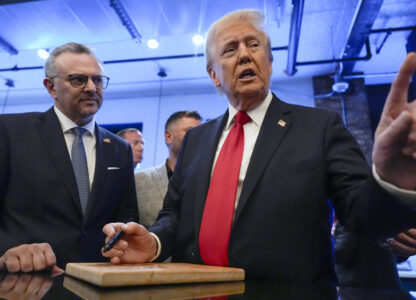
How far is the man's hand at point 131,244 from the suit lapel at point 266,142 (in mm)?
282

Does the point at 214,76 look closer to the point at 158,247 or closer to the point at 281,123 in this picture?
the point at 281,123

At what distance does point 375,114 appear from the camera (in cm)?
588

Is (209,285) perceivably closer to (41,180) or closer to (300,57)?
(41,180)

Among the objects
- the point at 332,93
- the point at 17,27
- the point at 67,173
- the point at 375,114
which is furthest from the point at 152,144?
the point at 67,173

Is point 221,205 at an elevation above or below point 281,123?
below

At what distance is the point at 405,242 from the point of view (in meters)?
1.14

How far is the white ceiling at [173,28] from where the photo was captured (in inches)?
137

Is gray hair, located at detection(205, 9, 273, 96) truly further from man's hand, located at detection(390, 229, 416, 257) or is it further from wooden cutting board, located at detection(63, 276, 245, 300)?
wooden cutting board, located at detection(63, 276, 245, 300)

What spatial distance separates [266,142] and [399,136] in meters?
0.50

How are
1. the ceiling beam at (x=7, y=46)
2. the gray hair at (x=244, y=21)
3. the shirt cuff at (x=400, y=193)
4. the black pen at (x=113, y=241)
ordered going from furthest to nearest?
1. the ceiling beam at (x=7, y=46)
2. the gray hair at (x=244, y=21)
3. the black pen at (x=113, y=241)
4. the shirt cuff at (x=400, y=193)

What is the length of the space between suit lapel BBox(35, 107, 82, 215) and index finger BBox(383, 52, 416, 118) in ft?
4.24

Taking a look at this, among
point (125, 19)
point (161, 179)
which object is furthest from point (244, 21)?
point (125, 19)

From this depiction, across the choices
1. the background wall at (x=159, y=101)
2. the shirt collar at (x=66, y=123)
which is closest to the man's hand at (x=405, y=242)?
the shirt collar at (x=66, y=123)

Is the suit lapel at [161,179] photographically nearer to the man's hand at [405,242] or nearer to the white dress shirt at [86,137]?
the white dress shirt at [86,137]
